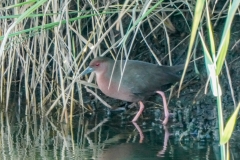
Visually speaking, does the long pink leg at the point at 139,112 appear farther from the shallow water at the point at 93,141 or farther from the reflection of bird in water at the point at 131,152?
the reflection of bird in water at the point at 131,152

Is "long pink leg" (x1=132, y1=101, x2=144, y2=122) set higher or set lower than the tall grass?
lower

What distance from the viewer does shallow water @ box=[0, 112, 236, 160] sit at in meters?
4.47

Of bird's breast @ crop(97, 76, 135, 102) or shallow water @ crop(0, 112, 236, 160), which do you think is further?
bird's breast @ crop(97, 76, 135, 102)

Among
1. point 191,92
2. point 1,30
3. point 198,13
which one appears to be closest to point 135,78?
point 191,92

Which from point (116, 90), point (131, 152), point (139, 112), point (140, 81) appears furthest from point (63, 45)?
point (131, 152)

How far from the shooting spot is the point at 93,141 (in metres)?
5.01

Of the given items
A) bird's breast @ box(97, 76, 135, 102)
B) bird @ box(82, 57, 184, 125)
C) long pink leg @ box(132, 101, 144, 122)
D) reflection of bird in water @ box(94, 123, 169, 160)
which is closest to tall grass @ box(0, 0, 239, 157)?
bird @ box(82, 57, 184, 125)

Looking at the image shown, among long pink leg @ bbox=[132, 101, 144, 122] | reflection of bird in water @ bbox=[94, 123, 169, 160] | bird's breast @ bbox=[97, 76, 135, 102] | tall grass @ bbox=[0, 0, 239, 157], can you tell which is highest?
tall grass @ bbox=[0, 0, 239, 157]

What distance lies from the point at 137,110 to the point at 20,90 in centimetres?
132

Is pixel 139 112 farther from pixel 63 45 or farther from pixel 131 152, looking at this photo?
pixel 131 152

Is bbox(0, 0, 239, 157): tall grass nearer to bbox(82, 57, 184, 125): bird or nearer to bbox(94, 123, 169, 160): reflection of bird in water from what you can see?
bbox(82, 57, 184, 125): bird

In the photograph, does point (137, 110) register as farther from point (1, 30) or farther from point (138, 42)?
point (1, 30)

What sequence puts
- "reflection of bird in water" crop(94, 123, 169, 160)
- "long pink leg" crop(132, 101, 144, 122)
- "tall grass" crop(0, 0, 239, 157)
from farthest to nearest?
"long pink leg" crop(132, 101, 144, 122), "tall grass" crop(0, 0, 239, 157), "reflection of bird in water" crop(94, 123, 169, 160)

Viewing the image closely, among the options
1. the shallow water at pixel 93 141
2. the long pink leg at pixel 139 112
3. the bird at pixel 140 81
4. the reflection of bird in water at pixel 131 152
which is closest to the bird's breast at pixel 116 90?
the bird at pixel 140 81
